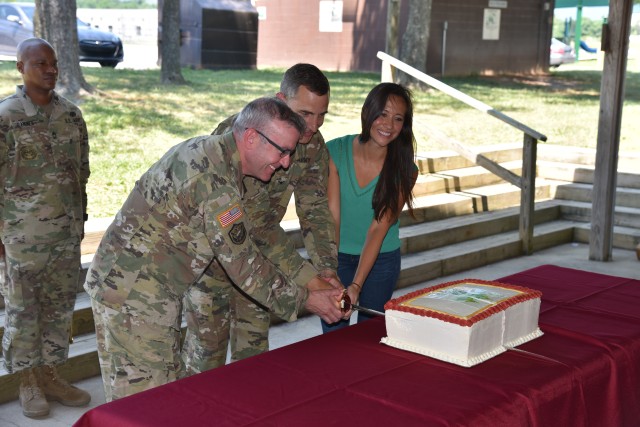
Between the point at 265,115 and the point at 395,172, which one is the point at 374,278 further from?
the point at 265,115

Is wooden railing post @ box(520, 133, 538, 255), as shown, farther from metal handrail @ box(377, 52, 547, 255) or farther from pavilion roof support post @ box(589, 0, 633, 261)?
pavilion roof support post @ box(589, 0, 633, 261)

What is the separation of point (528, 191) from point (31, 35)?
677 centimetres

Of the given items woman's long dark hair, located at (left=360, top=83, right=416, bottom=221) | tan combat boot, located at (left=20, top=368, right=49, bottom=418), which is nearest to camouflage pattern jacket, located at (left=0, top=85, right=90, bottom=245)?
tan combat boot, located at (left=20, top=368, right=49, bottom=418)

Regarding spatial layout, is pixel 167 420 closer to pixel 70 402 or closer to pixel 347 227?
pixel 347 227

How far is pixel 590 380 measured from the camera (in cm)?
274

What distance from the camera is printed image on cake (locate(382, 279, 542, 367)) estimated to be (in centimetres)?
270

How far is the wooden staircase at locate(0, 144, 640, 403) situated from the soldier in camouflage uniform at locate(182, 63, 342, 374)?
2.48 metres

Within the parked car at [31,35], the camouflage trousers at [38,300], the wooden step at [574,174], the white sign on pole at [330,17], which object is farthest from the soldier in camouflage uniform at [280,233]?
the white sign on pole at [330,17]

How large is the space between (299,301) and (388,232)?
93 cm

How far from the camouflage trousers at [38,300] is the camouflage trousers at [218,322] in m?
0.96

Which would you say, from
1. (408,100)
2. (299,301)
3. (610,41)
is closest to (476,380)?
(299,301)

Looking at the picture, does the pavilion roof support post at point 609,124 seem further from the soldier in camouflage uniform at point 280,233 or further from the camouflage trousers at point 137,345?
the camouflage trousers at point 137,345

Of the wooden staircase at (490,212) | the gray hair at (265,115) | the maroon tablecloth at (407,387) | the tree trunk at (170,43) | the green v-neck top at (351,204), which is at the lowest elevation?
the wooden staircase at (490,212)

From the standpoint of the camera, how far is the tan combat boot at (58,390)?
4.19 m
